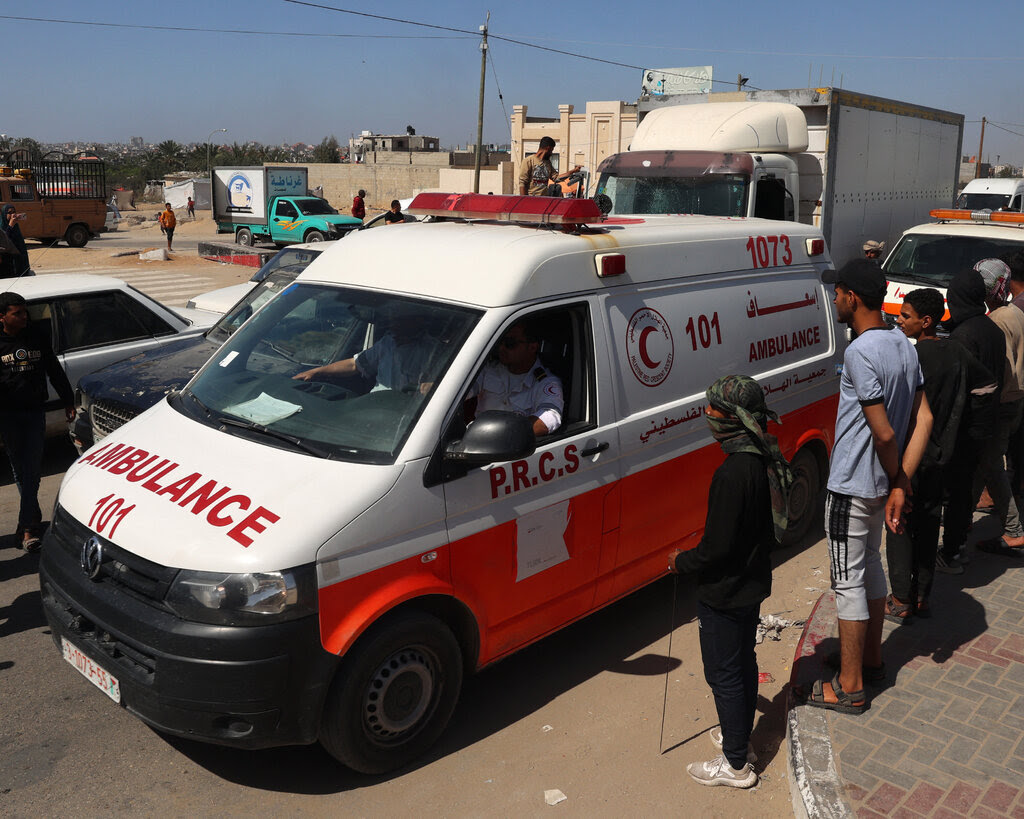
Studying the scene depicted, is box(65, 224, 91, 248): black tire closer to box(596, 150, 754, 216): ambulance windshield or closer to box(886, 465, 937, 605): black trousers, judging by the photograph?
box(596, 150, 754, 216): ambulance windshield

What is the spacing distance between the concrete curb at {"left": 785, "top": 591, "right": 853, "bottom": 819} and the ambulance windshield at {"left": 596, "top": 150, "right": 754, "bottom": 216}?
6.85 metres

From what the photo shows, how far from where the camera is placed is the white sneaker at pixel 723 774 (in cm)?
383

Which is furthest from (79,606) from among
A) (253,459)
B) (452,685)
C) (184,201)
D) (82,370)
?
(184,201)

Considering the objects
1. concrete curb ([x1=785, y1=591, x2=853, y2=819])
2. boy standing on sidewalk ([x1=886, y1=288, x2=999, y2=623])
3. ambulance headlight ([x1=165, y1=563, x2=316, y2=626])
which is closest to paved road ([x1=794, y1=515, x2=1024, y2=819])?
concrete curb ([x1=785, y1=591, x2=853, y2=819])

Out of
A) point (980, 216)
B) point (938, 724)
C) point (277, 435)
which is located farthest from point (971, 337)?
point (980, 216)

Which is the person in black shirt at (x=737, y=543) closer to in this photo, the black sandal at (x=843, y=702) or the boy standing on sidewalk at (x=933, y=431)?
the black sandal at (x=843, y=702)

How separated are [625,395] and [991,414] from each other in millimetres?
2340

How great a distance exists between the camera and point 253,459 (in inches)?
148

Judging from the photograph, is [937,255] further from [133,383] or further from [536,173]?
[133,383]

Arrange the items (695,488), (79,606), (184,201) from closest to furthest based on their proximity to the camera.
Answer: (79,606) → (695,488) → (184,201)

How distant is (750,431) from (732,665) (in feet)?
3.19

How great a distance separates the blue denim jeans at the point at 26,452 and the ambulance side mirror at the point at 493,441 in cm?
372

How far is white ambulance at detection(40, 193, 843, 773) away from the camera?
338cm

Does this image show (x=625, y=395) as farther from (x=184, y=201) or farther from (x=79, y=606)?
(x=184, y=201)
